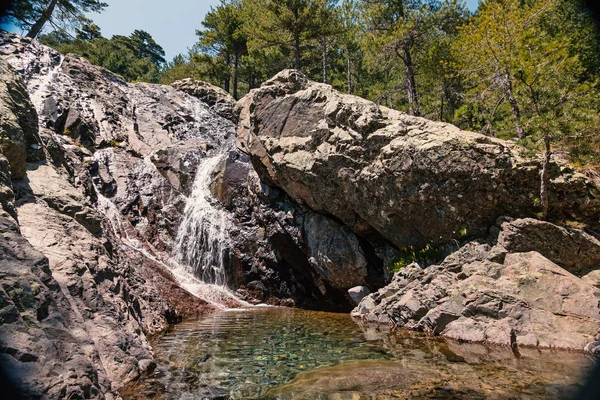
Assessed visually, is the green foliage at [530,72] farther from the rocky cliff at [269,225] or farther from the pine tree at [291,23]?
the pine tree at [291,23]

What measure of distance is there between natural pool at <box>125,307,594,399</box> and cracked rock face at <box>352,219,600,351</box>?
686 millimetres

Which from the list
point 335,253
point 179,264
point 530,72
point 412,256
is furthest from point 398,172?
point 179,264

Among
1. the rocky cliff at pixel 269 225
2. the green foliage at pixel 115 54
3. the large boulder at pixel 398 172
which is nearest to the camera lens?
the rocky cliff at pixel 269 225

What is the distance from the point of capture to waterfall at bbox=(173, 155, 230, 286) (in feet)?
48.7

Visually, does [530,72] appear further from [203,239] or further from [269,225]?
[203,239]

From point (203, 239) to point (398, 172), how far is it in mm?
8967

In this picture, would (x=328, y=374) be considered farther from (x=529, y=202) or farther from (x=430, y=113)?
(x=430, y=113)

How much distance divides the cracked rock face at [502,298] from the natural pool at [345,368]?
69 centimetres

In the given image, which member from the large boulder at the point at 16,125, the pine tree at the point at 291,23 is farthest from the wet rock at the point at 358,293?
the pine tree at the point at 291,23

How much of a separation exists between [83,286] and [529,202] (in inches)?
456

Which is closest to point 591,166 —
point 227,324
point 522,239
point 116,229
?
point 522,239

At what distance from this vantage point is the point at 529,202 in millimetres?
10344

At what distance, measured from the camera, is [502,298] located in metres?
8.34

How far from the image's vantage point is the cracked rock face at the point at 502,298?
7406 millimetres
